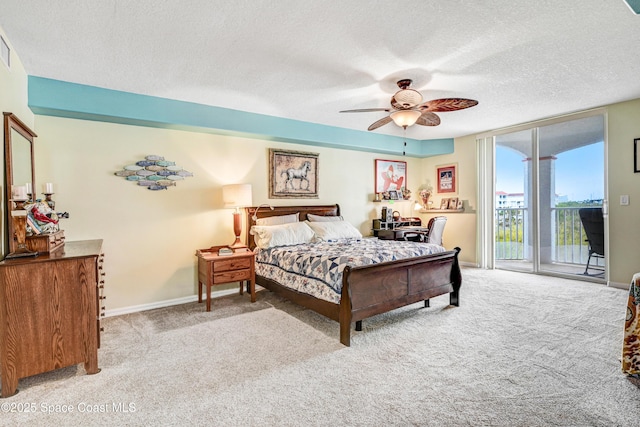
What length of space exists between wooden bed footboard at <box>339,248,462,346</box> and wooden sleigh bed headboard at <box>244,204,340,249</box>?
83.5 inches

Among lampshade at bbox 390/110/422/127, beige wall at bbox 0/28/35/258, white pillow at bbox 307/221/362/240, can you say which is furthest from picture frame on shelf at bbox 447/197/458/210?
beige wall at bbox 0/28/35/258

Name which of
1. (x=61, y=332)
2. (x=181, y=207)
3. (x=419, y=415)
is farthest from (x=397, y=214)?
(x=61, y=332)

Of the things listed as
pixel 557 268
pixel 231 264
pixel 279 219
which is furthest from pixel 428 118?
pixel 557 268

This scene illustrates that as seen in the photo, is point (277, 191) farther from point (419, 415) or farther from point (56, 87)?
point (419, 415)

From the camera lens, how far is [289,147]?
4918mm

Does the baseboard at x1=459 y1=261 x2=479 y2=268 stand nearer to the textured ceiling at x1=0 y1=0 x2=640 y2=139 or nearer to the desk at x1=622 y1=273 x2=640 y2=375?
the textured ceiling at x1=0 y1=0 x2=640 y2=139

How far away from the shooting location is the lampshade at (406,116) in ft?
10.5

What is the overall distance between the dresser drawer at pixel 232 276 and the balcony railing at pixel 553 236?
454cm

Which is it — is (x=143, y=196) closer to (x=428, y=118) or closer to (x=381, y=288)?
(x=381, y=288)

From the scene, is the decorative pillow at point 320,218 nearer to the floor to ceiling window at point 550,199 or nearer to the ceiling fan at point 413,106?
the ceiling fan at point 413,106

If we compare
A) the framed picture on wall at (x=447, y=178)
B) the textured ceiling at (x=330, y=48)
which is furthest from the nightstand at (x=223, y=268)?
the framed picture on wall at (x=447, y=178)

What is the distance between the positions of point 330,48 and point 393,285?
7.19 feet

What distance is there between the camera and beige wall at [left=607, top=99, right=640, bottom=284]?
409cm

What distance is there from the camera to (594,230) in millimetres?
4586
